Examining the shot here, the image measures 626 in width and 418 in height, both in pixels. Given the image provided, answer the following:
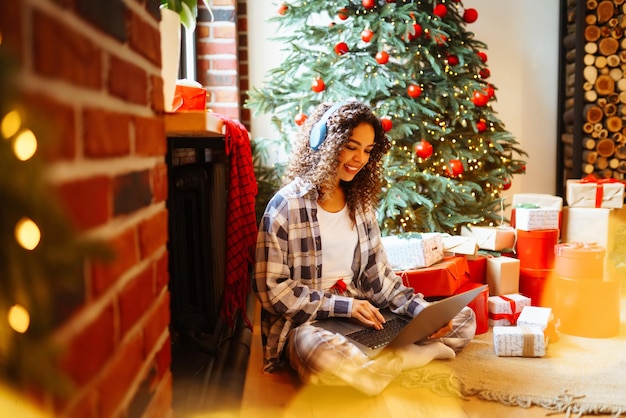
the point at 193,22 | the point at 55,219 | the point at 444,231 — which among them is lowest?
the point at 444,231

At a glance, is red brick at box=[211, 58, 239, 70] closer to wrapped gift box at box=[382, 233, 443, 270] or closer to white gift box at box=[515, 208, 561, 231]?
wrapped gift box at box=[382, 233, 443, 270]

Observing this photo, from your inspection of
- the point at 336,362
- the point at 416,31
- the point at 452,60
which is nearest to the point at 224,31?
the point at 416,31

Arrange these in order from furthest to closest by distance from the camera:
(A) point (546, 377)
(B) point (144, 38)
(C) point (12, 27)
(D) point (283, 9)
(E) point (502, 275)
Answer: (D) point (283, 9), (E) point (502, 275), (A) point (546, 377), (B) point (144, 38), (C) point (12, 27)

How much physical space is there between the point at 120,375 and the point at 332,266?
1449mm

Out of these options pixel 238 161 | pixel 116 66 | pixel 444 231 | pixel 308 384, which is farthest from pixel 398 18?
pixel 116 66

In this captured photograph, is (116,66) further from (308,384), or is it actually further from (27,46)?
(308,384)

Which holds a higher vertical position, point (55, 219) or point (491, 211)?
point (55, 219)

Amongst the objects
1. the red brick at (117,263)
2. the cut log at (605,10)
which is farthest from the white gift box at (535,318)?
the cut log at (605,10)

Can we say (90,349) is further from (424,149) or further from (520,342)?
(424,149)

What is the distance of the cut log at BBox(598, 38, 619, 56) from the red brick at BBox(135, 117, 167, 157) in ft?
12.0

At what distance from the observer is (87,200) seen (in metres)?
0.58

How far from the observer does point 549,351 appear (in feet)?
7.21

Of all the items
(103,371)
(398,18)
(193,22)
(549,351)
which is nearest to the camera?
(103,371)

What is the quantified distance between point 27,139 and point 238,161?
1608 millimetres
